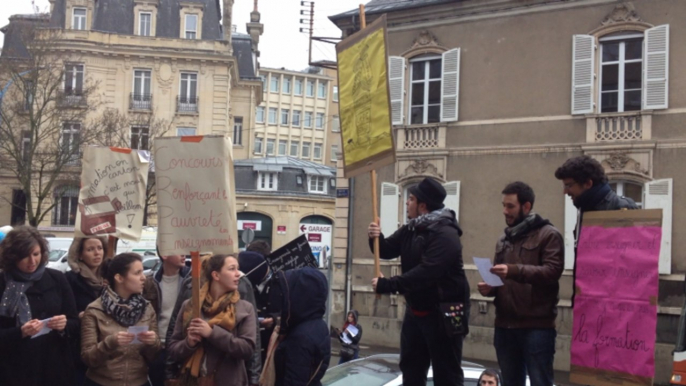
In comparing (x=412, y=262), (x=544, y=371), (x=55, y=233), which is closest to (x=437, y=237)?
(x=412, y=262)

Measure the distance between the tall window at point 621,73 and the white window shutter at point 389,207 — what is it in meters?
5.47

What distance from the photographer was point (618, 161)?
1866 cm

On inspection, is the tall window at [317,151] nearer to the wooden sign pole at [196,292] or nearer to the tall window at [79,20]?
the tall window at [79,20]

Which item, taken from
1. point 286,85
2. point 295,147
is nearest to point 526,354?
point 295,147

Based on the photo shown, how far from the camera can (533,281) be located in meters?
6.08

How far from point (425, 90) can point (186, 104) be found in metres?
29.1

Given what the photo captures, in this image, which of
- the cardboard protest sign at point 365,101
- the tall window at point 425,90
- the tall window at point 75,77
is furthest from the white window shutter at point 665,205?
the tall window at point 75,77

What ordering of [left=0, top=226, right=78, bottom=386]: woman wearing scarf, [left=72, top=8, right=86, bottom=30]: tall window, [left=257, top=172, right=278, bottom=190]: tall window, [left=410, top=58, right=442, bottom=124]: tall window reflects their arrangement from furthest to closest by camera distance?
[left=257, top=172, right=278, bottom=190]: tall window → [left=72, top=8, right=86, bottom=30]: tall window → [left=410, top=58, right=442, bottom=124]: tall window → [left=0, top=226, right=78, bottom=386]: woman wearing scarf

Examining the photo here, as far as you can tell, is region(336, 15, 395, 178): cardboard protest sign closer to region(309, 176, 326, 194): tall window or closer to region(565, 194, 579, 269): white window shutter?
region(565, 194, 579, 269): white window shutter

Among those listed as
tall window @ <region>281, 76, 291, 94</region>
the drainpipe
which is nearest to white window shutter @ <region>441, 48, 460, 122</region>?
the drainpipe

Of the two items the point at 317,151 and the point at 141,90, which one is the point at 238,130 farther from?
the point at 317,151

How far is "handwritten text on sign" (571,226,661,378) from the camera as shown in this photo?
562cm

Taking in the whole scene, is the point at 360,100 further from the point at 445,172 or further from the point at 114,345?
the point at 445,172

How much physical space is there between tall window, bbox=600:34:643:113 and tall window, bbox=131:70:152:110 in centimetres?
3309
